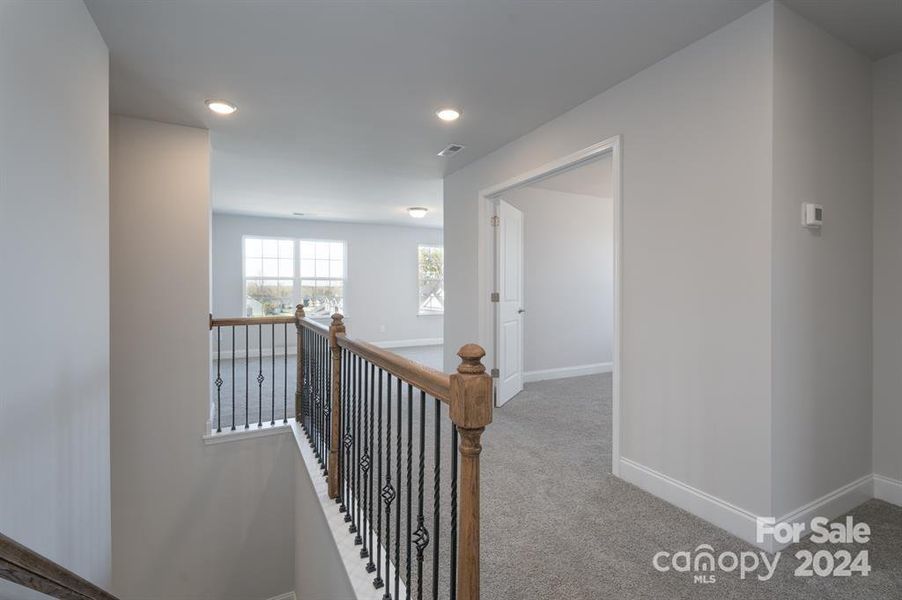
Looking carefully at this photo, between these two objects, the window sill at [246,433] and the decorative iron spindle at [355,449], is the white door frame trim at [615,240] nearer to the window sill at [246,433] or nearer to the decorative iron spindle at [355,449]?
the decorative iron spindle at [355,449]

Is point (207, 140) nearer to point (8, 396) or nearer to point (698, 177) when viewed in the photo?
point (8, 396)

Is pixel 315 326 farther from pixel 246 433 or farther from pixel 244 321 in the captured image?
pixel 246 433

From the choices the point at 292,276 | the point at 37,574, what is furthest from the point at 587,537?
the point at 292,276

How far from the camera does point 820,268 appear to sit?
2.00 meters

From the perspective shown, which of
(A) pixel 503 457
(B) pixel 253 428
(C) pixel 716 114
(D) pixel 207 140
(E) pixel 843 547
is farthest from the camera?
(B) pixel 253 428

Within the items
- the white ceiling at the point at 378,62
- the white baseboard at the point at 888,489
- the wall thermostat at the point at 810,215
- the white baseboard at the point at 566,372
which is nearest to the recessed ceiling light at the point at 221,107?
the white ceiling at the point at 378,62

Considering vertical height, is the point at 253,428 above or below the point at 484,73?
below

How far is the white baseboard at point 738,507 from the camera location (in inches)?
73.3

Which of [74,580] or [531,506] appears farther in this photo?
[531,506]

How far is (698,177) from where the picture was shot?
2.07 meters

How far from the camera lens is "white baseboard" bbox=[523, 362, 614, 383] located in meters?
4.92

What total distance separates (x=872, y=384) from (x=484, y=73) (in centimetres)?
269

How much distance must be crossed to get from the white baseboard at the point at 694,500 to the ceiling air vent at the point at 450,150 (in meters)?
2.70

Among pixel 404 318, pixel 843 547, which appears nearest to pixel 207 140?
pixel 843 547
